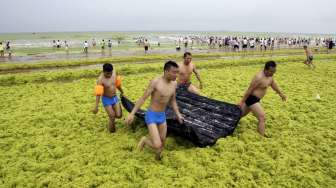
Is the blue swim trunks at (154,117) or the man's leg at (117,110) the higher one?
the blue swim trunks at (154,117)

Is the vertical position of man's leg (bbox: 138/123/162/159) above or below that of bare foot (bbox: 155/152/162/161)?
above

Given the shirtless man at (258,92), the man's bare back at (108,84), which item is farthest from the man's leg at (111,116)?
the shirtless man at (258,92)

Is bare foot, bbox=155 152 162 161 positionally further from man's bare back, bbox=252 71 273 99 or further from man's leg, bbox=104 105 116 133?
man's bare back, bbox=252 71 273 99

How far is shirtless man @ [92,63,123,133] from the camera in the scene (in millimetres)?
6676

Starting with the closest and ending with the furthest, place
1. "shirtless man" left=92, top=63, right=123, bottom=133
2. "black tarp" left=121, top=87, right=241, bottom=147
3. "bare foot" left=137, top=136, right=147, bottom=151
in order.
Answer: "bare foot" left=137, top=136, right=147, bottom=151 → "black tarp" left=121, top=87, right=241, bottom=147 → "shirtless man" left=92, top=63, right=123, bottom=133

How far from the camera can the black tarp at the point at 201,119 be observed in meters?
6.20

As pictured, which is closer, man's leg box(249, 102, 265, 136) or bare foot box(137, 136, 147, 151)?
bare foot box(137, 136, 147, 151)

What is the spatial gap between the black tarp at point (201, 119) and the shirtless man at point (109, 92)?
22.6 inches

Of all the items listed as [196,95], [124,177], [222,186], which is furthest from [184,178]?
[196,95]

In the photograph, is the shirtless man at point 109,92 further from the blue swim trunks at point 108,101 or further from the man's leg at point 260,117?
the man's leg at point 260,117

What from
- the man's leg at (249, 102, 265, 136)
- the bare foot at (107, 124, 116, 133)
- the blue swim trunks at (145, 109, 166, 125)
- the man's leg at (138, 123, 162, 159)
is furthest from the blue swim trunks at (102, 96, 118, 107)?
the man's leg at (249, 102, 265, 136)

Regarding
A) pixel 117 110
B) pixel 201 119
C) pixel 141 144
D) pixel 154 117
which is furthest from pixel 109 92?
pixel 201 119

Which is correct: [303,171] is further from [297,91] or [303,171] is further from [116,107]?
[297,91]

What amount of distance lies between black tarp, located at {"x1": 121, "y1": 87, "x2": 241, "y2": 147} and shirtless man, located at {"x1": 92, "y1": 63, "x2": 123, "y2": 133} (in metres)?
0.57
